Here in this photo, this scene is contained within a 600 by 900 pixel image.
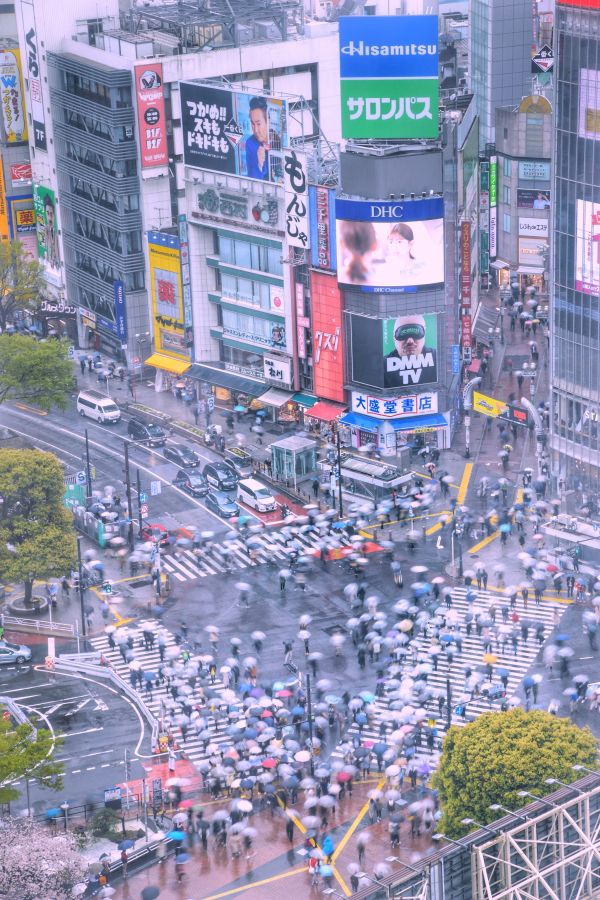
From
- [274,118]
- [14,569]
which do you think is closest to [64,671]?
[14,569]

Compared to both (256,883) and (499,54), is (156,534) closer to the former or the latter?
(256,883)

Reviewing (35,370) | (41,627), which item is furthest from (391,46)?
(41,627)

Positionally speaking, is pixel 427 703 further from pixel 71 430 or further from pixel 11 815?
pixel 71 430

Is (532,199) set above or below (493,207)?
above

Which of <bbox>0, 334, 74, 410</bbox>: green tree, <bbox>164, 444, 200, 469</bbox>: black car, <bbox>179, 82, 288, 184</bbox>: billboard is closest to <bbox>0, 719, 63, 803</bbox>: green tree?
<bbox>164, 444, 200, 469</bbox>: black car

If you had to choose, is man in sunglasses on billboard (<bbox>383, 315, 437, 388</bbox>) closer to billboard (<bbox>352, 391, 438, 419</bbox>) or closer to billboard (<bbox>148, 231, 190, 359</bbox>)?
billboard (<bbox>352, 391, 438, 419</bbox>)

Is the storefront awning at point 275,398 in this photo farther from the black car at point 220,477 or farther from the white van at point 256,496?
the white van at point 256,496

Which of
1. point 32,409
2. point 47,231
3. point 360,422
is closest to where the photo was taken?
point 360,422
